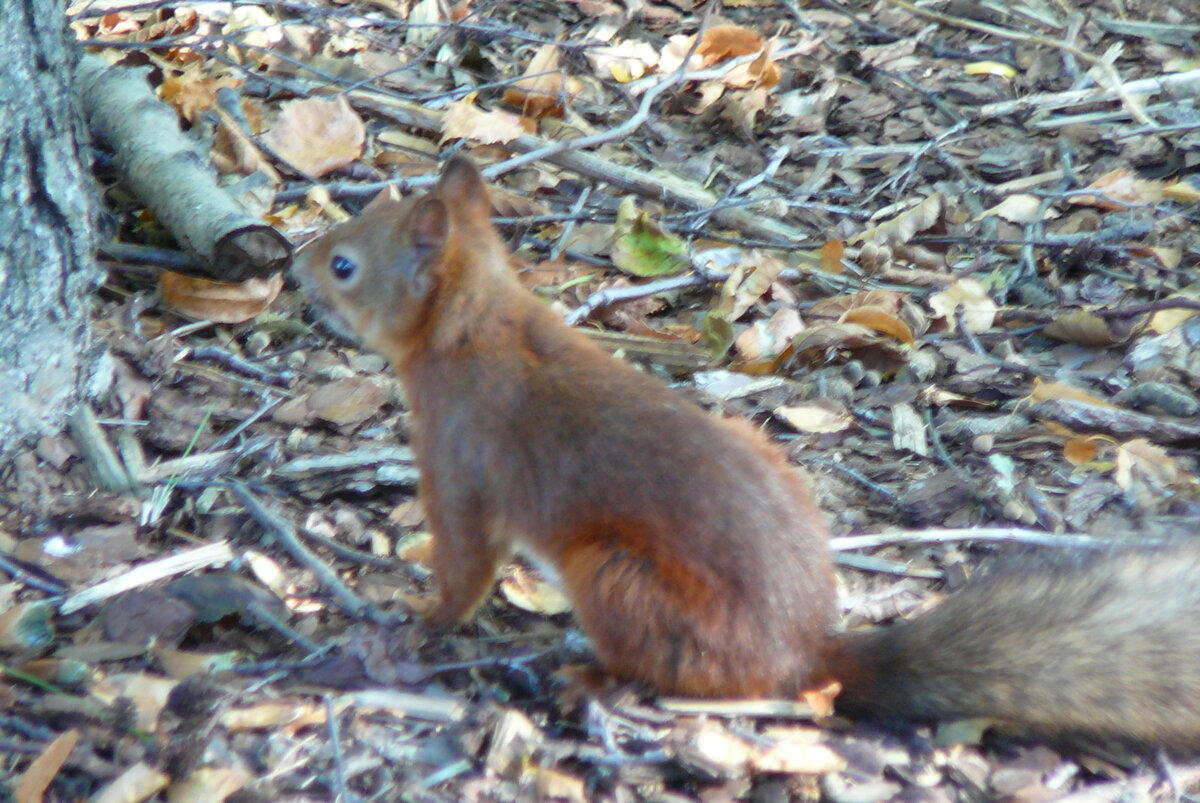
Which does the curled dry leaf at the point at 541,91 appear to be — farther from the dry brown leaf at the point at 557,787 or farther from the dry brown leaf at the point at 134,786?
the dry brown leaf at the point at 134,786

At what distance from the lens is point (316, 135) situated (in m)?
5.08

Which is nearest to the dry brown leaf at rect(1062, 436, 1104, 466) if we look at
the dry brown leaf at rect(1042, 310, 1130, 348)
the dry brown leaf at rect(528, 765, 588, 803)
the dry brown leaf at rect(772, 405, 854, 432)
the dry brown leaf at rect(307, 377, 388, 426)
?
the dry brown leaf at rect(1042, 310, 1130, 348)

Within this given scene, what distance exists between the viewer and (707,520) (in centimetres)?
296

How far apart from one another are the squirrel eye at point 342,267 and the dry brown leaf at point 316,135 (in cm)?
132

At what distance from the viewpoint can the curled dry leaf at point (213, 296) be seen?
14.1 ft

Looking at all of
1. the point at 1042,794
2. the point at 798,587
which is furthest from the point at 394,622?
the point at 1042,794

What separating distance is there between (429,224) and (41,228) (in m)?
1.10

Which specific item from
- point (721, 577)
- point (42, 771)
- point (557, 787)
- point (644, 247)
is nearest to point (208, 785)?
point (42, 771)

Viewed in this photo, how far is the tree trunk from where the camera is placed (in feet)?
10.9

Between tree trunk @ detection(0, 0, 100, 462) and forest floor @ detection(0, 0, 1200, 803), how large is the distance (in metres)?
0.19

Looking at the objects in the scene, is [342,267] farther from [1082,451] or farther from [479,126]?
[1082,451]

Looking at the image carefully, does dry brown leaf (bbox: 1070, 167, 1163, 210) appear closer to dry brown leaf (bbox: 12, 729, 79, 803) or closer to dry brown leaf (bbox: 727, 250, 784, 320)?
dry brown leaf (bbox: 727, 250, 784, 320)

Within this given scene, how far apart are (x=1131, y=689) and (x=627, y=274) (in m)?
2.62

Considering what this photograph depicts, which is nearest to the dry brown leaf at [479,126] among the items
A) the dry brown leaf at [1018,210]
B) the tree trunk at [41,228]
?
the tree trunk at [41,228]
